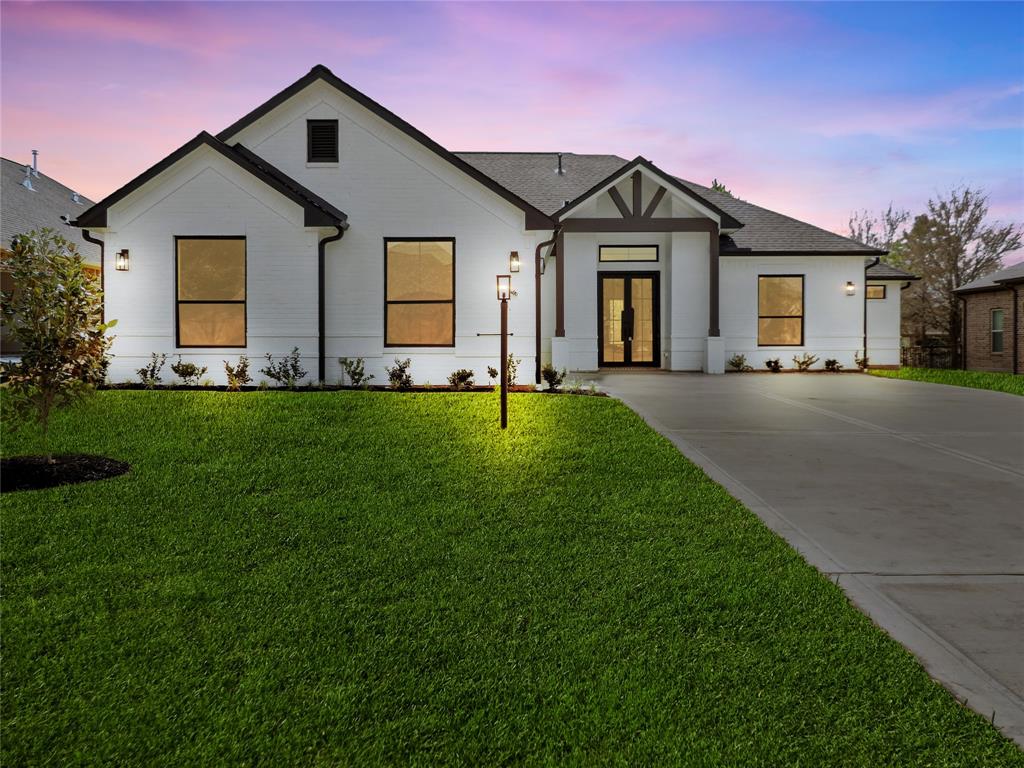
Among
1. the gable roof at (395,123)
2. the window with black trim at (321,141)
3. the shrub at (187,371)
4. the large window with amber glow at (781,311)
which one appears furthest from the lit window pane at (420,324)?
the large window with amber glow at (781,311)

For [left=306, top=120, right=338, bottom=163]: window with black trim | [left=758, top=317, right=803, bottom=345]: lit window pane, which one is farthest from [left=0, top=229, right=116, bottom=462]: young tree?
[left=758, top=317, right=803, bottom=345]: lit window pane

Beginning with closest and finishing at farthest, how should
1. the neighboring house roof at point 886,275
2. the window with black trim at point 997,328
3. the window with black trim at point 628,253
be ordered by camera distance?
the window with black trim at point 628,253
the neighboring house roof at point 886,275
the window with black trim at point 997,328

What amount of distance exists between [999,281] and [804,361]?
11.3 metres

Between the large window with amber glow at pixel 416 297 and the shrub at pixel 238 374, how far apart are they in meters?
2.72

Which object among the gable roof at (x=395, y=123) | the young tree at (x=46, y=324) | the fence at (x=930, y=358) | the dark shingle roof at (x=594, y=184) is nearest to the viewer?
the young tree at (x=46, y=324)

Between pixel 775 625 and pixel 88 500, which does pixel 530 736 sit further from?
pixel 88 500

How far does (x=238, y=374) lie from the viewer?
12.5 m

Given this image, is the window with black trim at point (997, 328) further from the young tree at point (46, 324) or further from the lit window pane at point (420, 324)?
the young tree at point (46, 324)

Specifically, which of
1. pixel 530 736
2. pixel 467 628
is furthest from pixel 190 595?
pixel 530 736

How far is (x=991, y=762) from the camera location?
2.26 metres

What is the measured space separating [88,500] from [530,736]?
475cm

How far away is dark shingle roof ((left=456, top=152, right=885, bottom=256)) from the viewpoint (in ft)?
65.9

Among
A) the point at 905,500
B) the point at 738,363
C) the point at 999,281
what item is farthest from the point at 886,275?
the point at 905,500

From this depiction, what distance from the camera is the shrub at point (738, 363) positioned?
19.6 metres
